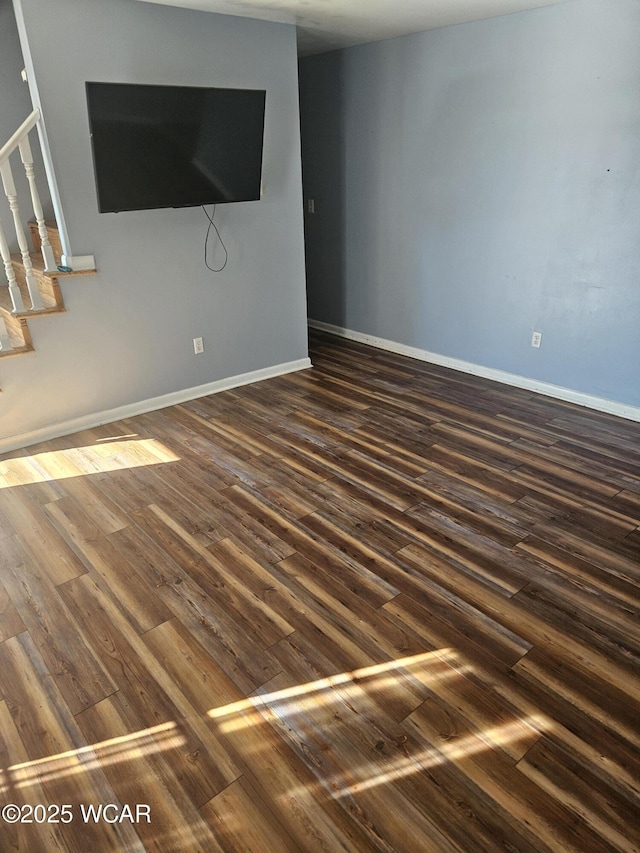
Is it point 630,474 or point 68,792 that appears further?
point 630,474

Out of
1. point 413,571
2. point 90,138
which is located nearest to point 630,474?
point 413,571

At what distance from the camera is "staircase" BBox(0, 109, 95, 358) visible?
3.10 meters

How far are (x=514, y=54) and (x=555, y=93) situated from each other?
0.39 m

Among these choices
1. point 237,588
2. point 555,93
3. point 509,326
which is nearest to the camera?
point 237,588

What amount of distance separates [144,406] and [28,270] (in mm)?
1092

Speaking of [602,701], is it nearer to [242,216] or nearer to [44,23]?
[242,216]

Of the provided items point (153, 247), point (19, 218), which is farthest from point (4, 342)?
point (153, 247)

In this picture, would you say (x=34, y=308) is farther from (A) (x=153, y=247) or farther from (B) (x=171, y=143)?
(B) (x=171, y=143)

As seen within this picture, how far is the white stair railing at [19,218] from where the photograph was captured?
3.03 meters

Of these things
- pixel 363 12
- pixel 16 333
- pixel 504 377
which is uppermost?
pixel 363 12

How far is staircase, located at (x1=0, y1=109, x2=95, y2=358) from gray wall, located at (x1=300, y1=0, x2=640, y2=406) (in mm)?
2512

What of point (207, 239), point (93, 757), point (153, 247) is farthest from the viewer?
point (207, 239)

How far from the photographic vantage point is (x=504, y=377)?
4324mm

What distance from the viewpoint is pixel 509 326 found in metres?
4.18
